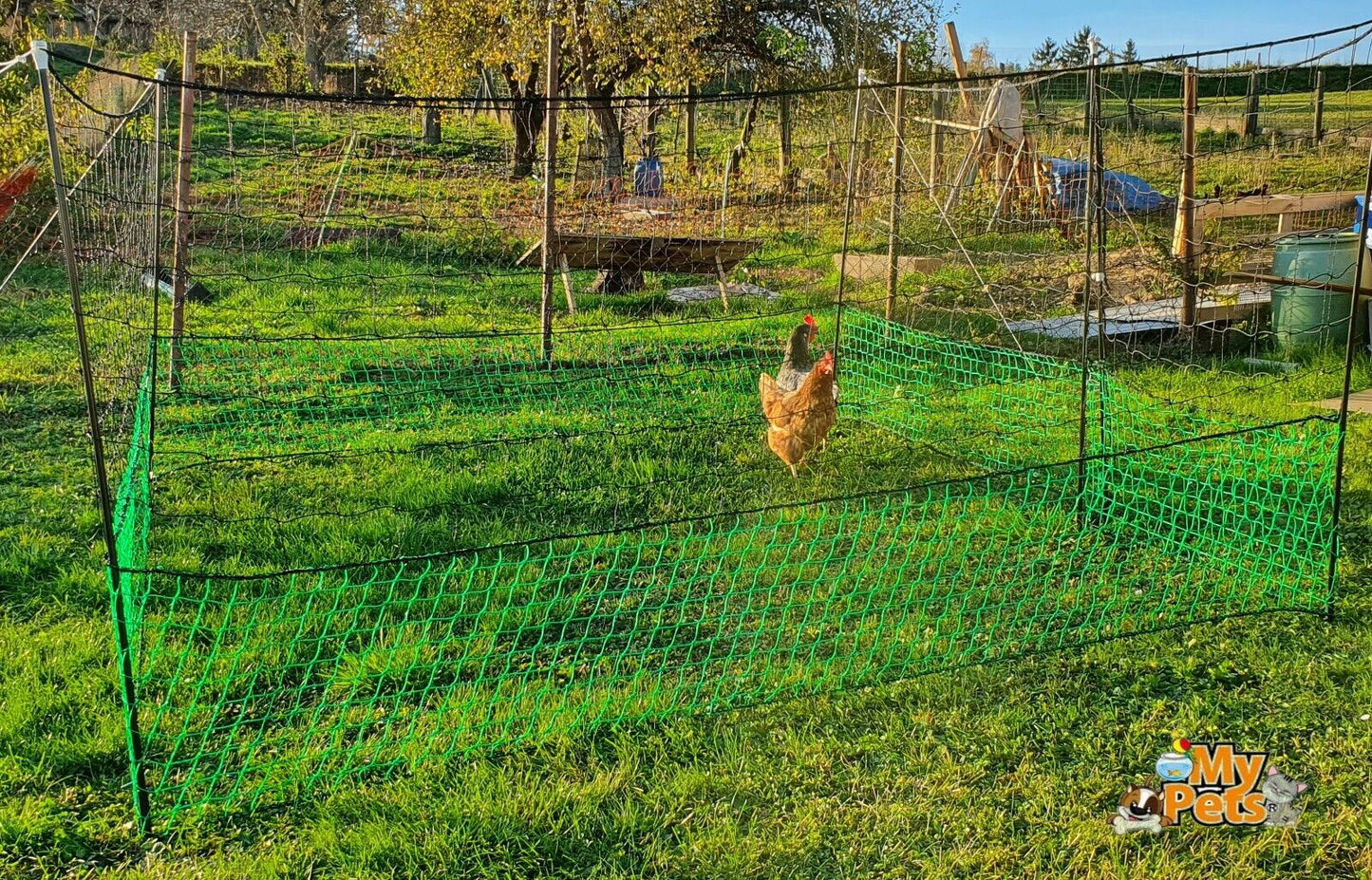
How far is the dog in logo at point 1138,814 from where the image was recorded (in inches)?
109

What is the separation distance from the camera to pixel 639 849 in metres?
2.72

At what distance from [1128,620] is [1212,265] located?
6.82m

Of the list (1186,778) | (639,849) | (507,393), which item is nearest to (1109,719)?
(1186,778)

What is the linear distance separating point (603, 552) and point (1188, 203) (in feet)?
18.7

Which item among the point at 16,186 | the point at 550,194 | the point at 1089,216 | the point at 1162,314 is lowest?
the point at 1162,314

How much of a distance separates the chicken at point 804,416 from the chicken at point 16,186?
639 centimetres

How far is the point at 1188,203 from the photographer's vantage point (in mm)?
7789

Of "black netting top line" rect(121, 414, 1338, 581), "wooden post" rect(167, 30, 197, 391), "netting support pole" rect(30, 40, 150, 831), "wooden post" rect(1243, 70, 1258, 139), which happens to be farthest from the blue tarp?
"netting support pole" rect(30, 40, 150, 831)

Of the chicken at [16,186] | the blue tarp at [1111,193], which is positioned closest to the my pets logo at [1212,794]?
the blue tarp at [1111,193]

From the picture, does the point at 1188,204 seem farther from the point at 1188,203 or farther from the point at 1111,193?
the point at 1111,193

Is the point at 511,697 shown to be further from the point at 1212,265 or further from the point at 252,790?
the point at 1212,265

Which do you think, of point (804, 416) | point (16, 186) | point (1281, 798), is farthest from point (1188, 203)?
point (16, 186)

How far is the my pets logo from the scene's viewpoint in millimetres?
2801

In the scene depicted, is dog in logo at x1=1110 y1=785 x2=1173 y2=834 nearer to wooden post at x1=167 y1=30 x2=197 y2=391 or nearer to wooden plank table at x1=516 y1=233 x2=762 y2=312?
wooden plank table at x1=516 y1=233 x2=762 y2=312
